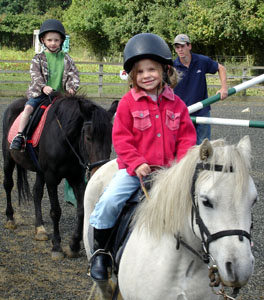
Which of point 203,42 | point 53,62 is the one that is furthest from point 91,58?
point 53,62

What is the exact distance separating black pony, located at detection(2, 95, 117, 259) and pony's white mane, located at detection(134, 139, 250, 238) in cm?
215

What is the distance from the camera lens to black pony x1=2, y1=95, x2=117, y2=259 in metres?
4.83

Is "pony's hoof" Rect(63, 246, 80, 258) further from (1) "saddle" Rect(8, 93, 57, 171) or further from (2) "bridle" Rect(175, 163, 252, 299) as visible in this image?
(2) "bridle" Rect(175, 163, 252, 299)

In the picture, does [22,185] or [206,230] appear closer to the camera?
[206,230]

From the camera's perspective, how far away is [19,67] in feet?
91.8

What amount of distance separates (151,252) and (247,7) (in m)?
25.9

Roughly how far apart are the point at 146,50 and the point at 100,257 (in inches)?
51.6

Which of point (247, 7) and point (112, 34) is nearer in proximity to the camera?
point (247, 7)

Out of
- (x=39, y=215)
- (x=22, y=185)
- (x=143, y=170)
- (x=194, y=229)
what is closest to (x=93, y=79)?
(x=22, y=185)

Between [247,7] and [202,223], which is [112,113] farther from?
[247,7]

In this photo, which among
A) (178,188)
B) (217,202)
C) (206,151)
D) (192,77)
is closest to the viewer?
(217,202)

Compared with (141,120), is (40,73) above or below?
above

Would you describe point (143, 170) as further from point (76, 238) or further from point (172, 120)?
point (76, 238)

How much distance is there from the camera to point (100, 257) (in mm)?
3066
